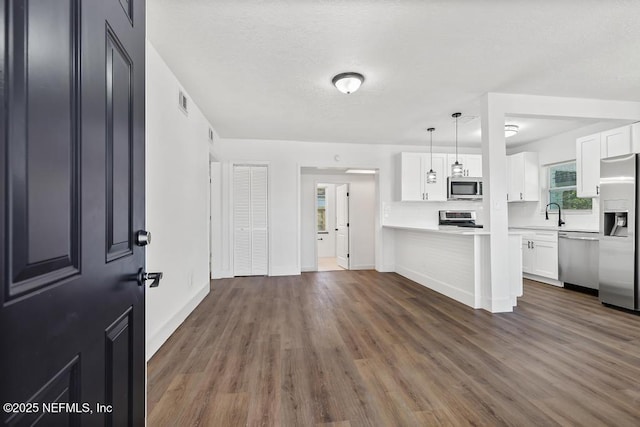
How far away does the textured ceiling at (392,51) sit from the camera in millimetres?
2012

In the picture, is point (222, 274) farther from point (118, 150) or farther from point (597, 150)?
point (597, 150)

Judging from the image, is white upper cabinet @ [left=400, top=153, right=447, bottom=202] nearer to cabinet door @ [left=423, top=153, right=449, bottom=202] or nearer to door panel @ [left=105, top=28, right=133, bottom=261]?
cabinet door @ [left=423, top=153, right=449, bottom=202]

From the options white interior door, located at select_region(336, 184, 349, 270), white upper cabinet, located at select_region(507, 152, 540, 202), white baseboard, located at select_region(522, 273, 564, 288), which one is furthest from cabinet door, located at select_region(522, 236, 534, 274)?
white interior door, located at select_region(336, 184, 349, 270)

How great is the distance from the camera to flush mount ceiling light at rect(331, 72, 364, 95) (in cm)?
287

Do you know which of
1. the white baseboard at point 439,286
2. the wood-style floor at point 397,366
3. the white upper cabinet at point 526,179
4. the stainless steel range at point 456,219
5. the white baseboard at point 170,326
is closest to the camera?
the wood-style floor at point 397,366

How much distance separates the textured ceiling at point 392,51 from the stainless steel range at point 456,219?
8.28ft

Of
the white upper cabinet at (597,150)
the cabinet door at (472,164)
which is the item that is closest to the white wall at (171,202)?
the cabinet door at (472,164)

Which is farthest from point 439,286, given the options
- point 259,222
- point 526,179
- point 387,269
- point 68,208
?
point 68,208

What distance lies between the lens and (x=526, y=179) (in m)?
5.46

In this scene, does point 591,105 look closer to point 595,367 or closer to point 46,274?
point 595,367

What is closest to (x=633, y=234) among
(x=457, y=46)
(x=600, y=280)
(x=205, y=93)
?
(x=600, y=280)

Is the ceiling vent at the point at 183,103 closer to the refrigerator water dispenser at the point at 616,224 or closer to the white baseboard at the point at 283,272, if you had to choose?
the white baseboard at the point at 283,272

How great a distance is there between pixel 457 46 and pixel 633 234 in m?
3.11

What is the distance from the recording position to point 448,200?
5.93m
